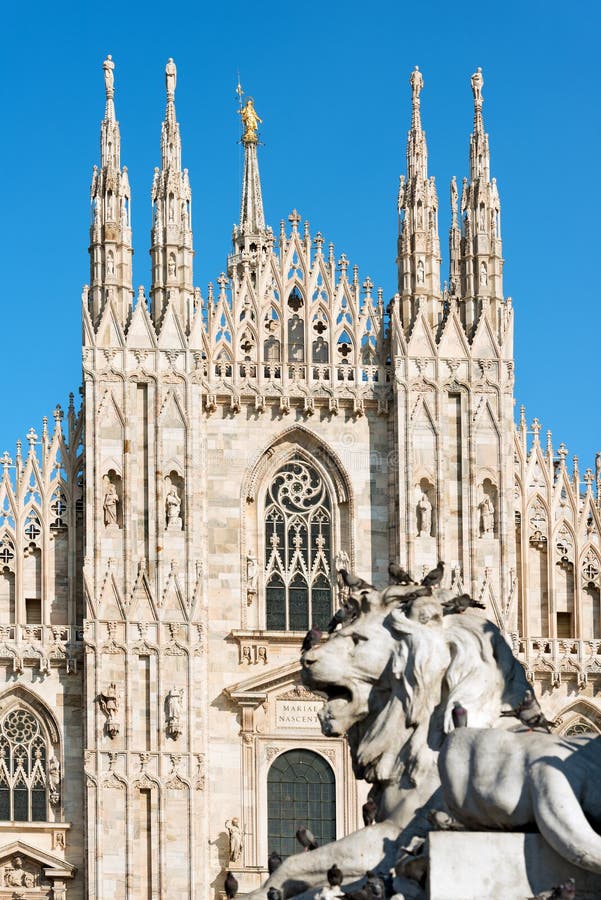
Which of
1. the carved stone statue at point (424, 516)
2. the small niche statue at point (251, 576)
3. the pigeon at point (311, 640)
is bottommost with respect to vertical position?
the pigeon at point (311, 640)

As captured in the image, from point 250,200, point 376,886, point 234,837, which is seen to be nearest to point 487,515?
point 234,837

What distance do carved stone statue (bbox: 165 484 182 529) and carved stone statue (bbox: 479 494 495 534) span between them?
15.0ft

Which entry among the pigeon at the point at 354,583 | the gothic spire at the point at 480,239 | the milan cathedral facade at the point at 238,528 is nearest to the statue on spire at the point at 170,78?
the milan cathedral facade at the point at 238,528

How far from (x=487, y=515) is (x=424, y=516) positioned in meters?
0.97

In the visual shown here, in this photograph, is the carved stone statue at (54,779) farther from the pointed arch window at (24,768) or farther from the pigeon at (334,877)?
the pigeon at (334,877)

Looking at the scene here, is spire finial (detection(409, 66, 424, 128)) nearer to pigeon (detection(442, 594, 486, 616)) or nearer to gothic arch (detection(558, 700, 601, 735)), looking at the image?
gothic arch (detection(558, 700, 601, 735))

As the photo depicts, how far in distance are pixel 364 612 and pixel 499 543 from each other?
1000 inches

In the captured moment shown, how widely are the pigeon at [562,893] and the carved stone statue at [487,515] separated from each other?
26495 mm

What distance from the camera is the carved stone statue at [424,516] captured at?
32438 mm

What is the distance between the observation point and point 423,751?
283 inches

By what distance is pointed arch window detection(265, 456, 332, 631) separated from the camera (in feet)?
107

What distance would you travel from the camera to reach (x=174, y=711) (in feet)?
102

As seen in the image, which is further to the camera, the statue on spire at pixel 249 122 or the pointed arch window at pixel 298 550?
the statue on spire at pixel 249 122

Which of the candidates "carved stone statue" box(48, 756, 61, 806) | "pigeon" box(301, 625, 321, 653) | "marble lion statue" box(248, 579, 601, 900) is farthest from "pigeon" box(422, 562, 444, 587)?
"carved stone statue" box(48, 756, 61, 806)
